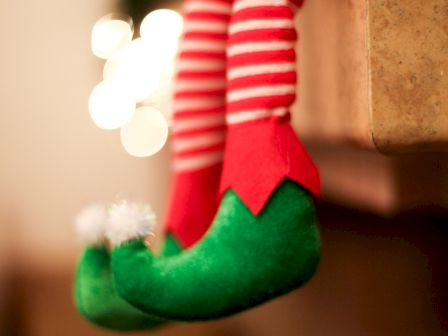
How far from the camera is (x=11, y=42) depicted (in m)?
1.61

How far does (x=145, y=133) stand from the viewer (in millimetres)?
1556

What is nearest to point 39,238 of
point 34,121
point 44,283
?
point 44,283

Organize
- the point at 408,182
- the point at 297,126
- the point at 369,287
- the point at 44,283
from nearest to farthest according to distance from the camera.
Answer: the point at 408,182 < the point at 297,126 < the point at 369,287 < the point at 44,283

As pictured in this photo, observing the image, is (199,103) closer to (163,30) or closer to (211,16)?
(211,16)

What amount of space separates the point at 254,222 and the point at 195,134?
140mm

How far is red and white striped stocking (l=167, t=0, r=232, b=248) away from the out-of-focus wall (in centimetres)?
104

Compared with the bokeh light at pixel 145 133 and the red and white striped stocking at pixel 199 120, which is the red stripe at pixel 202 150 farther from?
the bokeh light at pixel 145 133

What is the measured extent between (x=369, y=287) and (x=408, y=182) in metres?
0.38

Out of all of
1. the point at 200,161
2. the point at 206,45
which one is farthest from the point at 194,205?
the point at 206,45

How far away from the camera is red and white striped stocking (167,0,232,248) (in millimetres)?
555

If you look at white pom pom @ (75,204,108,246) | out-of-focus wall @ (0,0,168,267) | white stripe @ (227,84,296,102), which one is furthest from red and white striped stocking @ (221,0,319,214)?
out-of-focus wall @ (0,0,168,267)

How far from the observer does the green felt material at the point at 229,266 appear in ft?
1.48

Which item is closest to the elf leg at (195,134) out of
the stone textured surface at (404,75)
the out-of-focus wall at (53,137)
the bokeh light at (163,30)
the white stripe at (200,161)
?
the white stripe at (200,161)

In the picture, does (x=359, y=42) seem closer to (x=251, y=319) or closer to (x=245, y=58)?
(x=245, y=58)
